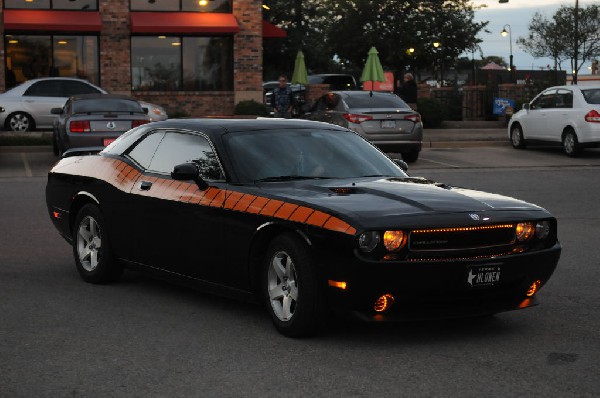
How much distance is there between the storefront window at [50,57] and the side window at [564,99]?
53.2 feet

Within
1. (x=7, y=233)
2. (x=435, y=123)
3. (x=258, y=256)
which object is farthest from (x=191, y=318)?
(x=435, y=123)

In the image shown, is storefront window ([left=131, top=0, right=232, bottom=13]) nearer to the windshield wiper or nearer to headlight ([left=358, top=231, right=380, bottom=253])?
the windshield wiper

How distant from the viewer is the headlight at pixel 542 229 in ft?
24.8

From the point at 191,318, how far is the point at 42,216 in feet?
22.6

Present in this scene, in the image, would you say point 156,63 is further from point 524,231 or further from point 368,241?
point 368,241

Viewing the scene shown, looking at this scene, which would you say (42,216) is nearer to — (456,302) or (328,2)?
(456,302)

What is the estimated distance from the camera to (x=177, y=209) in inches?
337

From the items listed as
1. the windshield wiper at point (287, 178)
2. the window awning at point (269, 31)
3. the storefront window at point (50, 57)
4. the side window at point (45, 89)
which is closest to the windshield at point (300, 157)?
the windshield wiper at point (287, 178)

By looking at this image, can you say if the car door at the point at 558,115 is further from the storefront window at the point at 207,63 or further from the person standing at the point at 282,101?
the storefront window at the point at 207,63

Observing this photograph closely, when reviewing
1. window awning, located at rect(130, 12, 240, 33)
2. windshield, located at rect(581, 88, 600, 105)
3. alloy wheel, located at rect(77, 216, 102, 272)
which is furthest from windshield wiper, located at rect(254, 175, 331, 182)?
window awning, located at rect(130, 12, 240, 33)

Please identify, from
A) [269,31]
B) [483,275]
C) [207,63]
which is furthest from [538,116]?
[483,275]

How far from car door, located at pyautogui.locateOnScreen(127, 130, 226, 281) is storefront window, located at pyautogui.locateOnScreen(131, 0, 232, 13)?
29.0m

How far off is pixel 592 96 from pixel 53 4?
1807 centimetres

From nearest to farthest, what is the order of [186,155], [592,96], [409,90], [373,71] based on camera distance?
[186,155]
[592,96]
[409,90]
[373,71]
